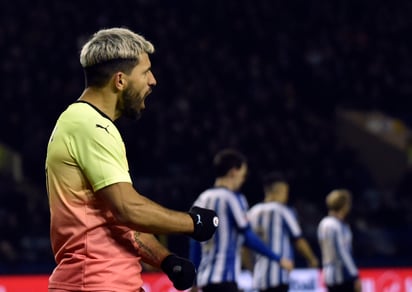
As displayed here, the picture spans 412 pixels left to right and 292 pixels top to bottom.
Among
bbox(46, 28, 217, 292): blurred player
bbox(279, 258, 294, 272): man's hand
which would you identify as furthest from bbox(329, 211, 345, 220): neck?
bbox(46, 28, 217, 292): blurred player

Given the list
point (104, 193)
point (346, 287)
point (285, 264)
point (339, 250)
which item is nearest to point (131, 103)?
point (104, 193)

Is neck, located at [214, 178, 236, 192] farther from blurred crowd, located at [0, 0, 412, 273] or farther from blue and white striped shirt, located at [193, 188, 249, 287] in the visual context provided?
blurred crowd, located at [0, 0, 412, 273]

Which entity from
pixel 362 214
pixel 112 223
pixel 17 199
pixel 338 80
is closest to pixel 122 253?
pixel 112 223

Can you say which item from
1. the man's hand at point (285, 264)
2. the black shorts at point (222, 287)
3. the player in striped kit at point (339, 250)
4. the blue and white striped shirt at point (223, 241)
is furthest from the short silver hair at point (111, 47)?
the player in striped kit at point (339, 250)

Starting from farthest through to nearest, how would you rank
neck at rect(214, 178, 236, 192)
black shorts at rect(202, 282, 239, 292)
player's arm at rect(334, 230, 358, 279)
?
1. player's arm at rect(334, 230, 358, 279)
2. neck at rect(214, 178, 236, 192)
3. black shorts at rect(202, 282, 239, 292)

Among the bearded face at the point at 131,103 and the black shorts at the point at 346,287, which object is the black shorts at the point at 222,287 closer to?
the black shorts at the point at 346,287

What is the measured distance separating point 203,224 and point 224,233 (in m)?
4.44

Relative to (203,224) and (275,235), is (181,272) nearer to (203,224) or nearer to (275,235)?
(203,224)

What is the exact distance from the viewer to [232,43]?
21.4m

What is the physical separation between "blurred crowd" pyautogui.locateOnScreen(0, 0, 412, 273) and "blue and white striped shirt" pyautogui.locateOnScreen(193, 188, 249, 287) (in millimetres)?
4423

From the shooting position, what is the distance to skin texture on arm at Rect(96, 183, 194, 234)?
3387 millimetres

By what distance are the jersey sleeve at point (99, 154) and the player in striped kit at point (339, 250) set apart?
7158mm

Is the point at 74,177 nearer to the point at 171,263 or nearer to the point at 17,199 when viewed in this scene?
the point at 171,263

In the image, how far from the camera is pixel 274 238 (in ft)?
32.8
